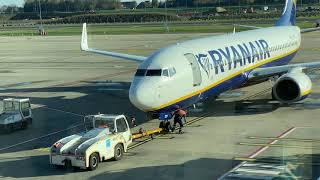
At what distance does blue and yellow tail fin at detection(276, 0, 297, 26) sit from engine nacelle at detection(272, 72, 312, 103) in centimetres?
1520

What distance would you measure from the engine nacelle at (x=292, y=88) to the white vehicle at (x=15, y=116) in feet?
46.9

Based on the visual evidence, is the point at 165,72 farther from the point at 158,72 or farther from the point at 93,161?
the point at 93,161

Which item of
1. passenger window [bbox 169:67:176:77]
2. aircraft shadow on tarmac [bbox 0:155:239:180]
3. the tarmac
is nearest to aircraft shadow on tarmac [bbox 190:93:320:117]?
the tarmac

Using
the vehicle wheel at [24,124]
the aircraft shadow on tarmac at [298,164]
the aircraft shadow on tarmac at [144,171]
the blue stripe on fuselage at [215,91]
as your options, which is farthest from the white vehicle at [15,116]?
the aircraft shadow on tarmac at [298,164]

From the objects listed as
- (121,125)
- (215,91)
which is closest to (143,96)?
(121,125)

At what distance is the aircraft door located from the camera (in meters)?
24.8

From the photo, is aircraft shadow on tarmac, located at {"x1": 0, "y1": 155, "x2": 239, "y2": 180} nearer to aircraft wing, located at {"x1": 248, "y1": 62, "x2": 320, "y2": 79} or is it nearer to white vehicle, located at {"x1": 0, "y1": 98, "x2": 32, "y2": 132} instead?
white vehicle, located at {"x1": 0, "y1": 98, "x2": 32, "y2": 132}

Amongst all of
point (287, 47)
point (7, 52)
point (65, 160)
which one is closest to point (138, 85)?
point (65, 160)

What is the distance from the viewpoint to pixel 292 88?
2802 centimetres

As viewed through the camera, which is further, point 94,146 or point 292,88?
point 292,88

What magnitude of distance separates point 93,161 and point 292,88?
1417cm

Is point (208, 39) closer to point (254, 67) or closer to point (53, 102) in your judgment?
point (254, 67)

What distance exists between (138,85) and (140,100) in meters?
0.91

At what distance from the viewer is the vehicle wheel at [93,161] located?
18.4 meters
